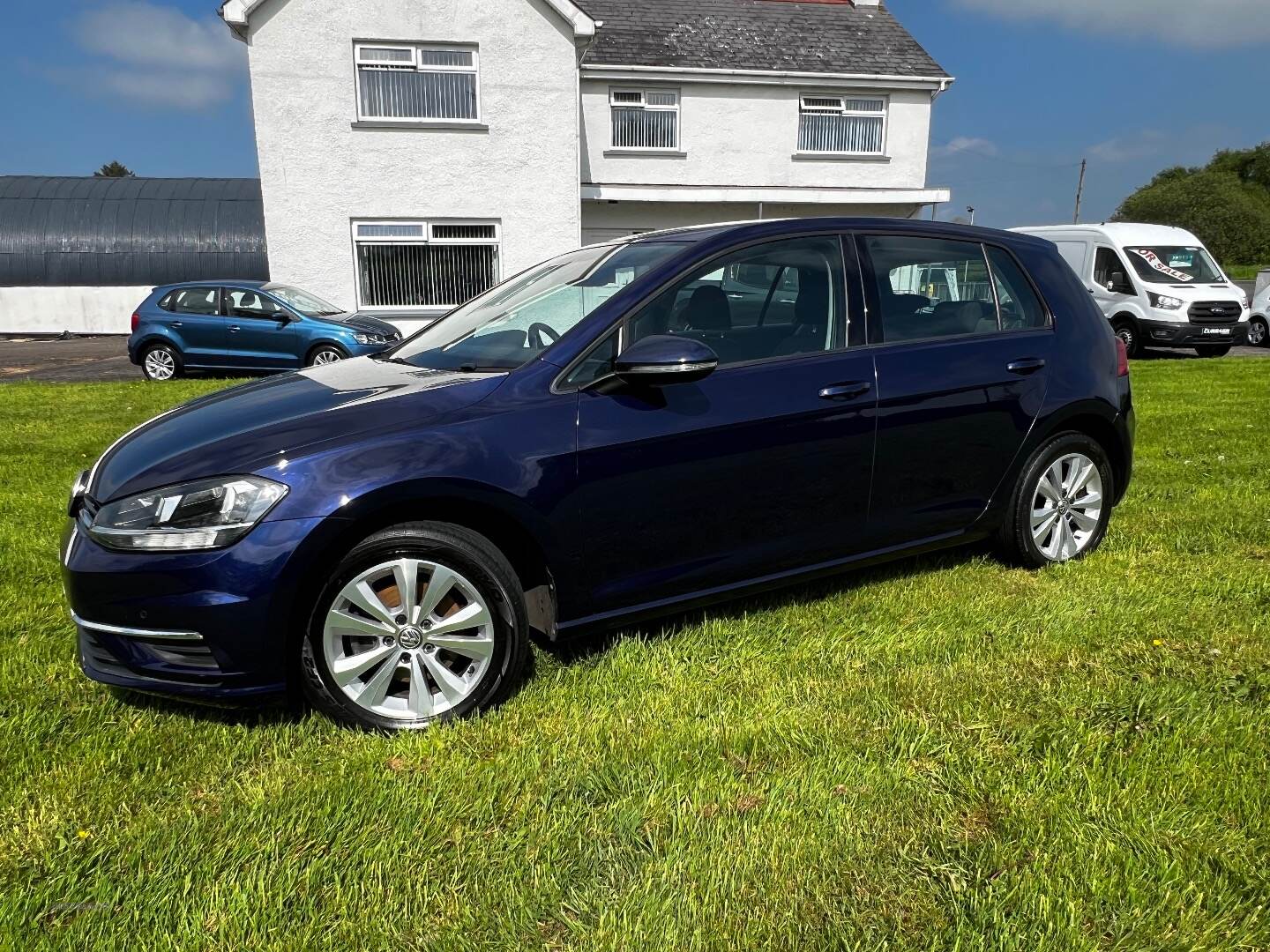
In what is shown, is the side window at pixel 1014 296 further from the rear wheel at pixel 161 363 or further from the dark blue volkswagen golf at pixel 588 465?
the rear wheel at pixel 161 363

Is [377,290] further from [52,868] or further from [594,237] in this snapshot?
[52,868]

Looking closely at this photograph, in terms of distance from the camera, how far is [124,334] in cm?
2509

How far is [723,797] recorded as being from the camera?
8.22ft

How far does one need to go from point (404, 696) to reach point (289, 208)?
14.2 m

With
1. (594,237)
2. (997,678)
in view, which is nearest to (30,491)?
(997,678)

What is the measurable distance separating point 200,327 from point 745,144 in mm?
11811

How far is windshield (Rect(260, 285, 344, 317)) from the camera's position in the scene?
12547 millimetres

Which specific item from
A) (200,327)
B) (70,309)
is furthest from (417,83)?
(70,309)

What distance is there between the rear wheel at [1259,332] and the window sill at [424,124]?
15.9m

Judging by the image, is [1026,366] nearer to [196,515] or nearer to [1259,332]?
[196,515]

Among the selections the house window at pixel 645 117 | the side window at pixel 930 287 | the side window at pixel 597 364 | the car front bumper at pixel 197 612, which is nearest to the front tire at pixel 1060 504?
the side window at pixel 930 287

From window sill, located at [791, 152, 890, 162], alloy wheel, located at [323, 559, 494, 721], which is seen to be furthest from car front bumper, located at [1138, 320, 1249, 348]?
alloy wheel, located at [323, 559, 494, 721]

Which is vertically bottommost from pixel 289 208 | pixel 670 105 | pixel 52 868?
pixel 52 868

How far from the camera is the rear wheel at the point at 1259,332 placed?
18.3 meters
